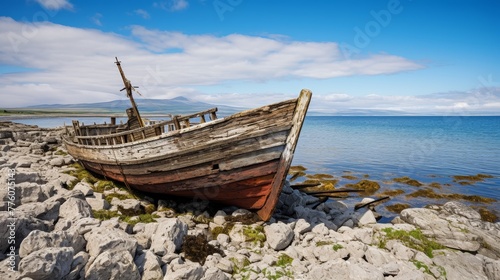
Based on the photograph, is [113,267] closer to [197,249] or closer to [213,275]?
[213,275]

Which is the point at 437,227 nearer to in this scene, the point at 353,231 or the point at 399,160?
the point at 353,231

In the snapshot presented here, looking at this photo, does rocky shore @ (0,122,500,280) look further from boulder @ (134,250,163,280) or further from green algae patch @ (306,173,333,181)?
green algae patch @ (306,173,333,181)

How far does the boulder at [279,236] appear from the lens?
7957 millimetres

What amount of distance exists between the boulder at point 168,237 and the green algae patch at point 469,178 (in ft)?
72.2

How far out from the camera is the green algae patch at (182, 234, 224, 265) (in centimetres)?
700

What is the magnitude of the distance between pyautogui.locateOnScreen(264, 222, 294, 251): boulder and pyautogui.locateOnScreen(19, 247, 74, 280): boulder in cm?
491

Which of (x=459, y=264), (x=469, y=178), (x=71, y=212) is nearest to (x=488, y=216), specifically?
(x=459, y=264)

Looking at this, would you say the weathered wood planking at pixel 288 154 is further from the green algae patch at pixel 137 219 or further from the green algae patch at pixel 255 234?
Answer: the green algae patch at pixel 137 219

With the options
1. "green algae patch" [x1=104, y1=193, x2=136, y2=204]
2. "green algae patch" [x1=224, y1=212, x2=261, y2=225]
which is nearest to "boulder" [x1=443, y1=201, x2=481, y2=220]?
"green algae patch" [x1=224, y1=212, x2=261, y2=225]

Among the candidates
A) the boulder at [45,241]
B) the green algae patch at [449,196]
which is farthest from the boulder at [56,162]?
the green algae patch at [449,196]

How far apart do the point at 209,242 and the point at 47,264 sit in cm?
403

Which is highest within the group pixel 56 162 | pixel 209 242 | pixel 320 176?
pixel 56 162

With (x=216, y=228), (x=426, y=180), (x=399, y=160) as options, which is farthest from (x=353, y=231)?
(x=399, y=160)

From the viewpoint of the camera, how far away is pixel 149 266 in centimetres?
585
